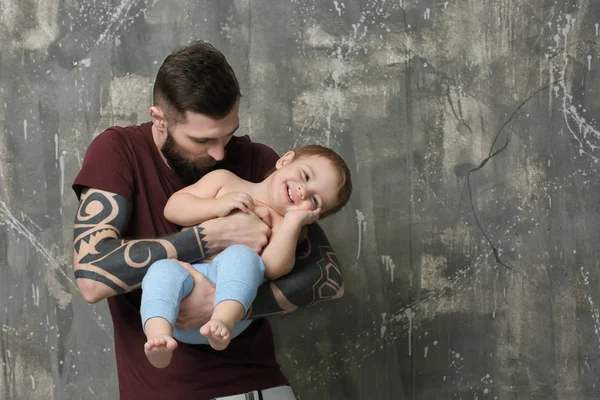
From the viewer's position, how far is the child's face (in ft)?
6.81

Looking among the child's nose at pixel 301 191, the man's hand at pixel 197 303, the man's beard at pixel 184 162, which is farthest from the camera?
the man's beard at pixel 184 162

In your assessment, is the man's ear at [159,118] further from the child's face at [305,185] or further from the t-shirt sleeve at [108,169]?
the child's face at [305,185]

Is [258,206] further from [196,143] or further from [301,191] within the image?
[196,143]

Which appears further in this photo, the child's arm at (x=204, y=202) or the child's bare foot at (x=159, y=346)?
the child's arm at (x=204, y=202)

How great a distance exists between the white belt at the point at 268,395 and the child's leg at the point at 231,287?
1.21 ft

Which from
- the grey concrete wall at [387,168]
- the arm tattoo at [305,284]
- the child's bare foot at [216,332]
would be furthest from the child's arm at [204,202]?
the grey concrete wall at [387,168]

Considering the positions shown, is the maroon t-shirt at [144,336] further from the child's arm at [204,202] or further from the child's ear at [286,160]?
the child's ear at [286,160]

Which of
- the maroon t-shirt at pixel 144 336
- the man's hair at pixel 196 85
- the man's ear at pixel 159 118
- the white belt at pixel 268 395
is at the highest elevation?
the man's hair at pixel 196 85

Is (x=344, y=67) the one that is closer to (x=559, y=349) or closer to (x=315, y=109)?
(x=315, y=109)

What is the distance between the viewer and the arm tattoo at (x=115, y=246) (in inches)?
75.3

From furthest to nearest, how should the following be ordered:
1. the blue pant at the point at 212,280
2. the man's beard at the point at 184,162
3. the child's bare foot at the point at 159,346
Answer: the man's beard at the point at 184,162 < the blue pant at the point at 212,280 < the child's bare foot at the point at 159,346

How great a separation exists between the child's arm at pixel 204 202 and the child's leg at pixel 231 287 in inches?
5.3

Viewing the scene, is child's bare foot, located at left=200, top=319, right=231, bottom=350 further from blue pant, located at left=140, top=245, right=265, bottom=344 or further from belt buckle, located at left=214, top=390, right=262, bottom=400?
belt buckle, located at left=214, top=390, right=262, bottom=400

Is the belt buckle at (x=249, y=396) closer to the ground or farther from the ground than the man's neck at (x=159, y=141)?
closer to the ground
